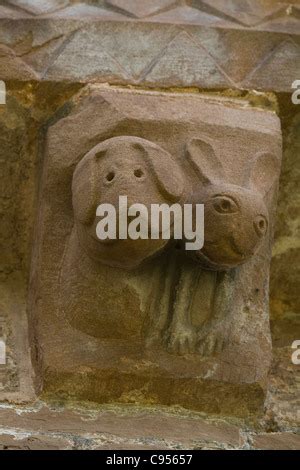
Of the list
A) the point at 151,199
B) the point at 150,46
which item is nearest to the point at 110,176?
the point at 151,199

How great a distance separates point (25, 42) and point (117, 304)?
29.6 inches

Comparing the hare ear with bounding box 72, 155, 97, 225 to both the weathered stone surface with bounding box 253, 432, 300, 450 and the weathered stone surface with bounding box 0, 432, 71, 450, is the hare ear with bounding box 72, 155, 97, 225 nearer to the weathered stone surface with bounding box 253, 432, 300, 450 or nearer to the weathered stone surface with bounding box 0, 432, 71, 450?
the weathered stone surface with bounding box 0, 432, 71, 450

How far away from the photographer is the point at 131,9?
3.35 meters

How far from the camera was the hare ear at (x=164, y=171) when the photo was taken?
9.30 feet

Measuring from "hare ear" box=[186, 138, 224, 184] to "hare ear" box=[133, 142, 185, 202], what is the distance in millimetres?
75

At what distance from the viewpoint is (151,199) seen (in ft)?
9.19

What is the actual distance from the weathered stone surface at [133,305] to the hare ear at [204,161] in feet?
0.07

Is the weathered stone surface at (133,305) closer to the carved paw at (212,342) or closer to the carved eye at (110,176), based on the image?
the carved paw at (212,342)

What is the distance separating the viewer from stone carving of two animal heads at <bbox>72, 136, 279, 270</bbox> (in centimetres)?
281

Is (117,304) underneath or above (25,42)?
underneath

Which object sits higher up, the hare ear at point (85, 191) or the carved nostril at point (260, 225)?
the hare ear at point (85, 191)

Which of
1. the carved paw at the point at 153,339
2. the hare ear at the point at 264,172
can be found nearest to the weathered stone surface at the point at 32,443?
the carved paw at the point at 153,339
